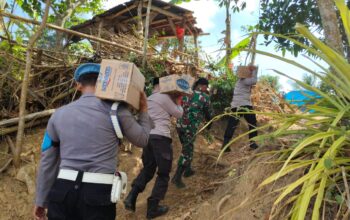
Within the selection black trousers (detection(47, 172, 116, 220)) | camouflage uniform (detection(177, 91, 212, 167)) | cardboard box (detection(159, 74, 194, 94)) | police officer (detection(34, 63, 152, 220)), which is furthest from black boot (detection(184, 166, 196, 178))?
black trousers (detection(47, 172, 116, 220))

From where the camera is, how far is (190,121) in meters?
4.96

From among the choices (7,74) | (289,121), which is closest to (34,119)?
(7,74)

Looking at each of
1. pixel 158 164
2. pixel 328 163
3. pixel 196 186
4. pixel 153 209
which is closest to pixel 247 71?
pixel 196 186

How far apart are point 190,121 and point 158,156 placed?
3.64 feet

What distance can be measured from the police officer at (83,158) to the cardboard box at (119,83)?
0.25ft

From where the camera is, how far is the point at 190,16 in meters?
11.8

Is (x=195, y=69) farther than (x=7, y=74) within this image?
Yes

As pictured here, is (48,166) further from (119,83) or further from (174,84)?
(174,84)

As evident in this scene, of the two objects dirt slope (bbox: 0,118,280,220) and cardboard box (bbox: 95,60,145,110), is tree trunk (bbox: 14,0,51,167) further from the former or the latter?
cardboard box (bbox: 95,60,145,110)

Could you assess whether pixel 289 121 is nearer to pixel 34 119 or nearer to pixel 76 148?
pixel 76 148

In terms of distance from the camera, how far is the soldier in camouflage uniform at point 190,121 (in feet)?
16.1

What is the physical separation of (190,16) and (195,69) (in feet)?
15.1

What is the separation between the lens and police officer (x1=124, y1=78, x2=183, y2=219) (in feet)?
13.1

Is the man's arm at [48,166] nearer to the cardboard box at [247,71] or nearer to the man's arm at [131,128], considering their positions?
the man's arm at [131,128]
